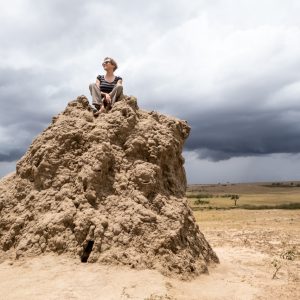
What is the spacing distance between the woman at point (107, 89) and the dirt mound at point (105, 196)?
0.25 meters

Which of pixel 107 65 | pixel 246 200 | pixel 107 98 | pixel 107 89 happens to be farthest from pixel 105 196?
pixel 246 200

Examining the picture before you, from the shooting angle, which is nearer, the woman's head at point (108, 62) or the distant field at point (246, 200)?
the woman's head at point (108, 62)

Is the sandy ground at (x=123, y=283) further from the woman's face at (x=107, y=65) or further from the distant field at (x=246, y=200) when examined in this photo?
the distant field at (x=246, y=200)

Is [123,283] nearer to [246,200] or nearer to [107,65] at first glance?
[107,65]

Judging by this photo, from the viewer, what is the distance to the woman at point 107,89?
8031 mm

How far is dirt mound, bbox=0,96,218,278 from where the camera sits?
6.43 meters

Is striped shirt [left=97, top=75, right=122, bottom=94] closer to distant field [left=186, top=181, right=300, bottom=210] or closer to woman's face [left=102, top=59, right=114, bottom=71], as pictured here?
woman's face [left=102, top=59, right=114, bottom=71]

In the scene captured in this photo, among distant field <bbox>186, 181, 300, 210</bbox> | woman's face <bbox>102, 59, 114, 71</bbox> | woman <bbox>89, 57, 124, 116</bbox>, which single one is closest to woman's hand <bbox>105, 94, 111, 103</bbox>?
woman <bbox>89, 57, 124, 116</bbox>

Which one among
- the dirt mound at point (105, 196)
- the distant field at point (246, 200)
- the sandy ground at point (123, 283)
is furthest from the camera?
the distant field at point (246, 200)

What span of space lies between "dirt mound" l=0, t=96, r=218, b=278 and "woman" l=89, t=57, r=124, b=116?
0.81 ft

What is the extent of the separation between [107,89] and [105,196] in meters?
2.17

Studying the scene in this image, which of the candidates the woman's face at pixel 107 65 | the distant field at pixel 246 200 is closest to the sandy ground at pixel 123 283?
the woman's face at pixel 107 65

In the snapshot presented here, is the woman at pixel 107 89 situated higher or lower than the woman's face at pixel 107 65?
lower

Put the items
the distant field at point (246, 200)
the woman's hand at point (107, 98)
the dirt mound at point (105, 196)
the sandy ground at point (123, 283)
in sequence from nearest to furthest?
the sandy ground at point (123, 283) < the dirt mound at point (105, 196) < the woman's hand at point (107, 98) < the distant field at point (246, 200)
